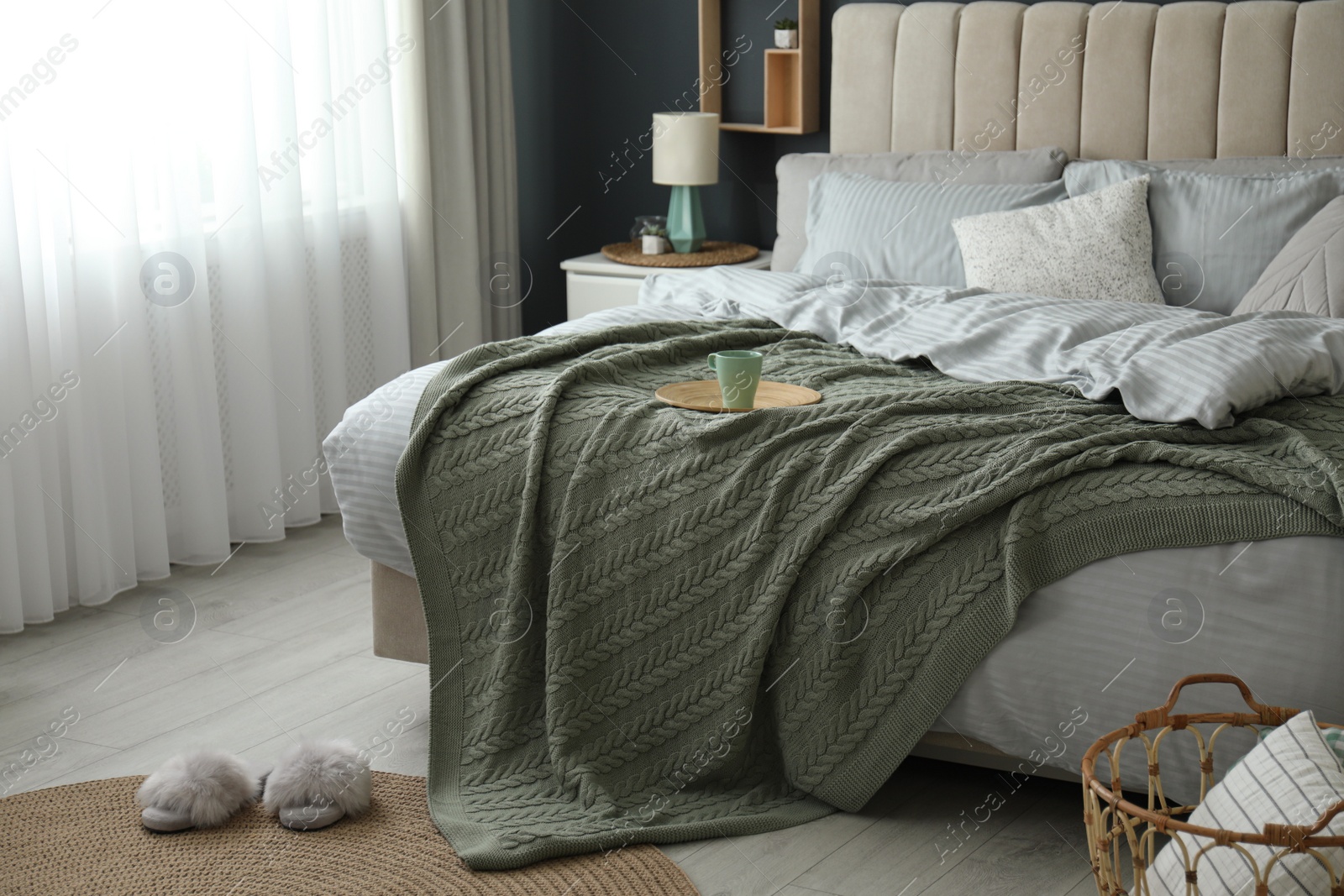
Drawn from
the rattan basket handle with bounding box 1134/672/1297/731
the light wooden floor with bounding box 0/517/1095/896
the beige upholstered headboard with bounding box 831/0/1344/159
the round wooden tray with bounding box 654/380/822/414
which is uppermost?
the beige upholstered headboard with bounding box 831/0/1344/159

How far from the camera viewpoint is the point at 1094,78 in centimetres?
354

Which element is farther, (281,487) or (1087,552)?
(281,487)

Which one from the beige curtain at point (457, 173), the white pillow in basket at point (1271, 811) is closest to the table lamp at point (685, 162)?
the beige curtain at point (457, 173)

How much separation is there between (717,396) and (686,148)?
1.86 m

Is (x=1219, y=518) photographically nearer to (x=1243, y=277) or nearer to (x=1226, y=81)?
(x=1243, y=277)

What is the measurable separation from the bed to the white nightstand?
0.42 meters

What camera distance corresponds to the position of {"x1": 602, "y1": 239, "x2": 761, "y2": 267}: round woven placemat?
394cm

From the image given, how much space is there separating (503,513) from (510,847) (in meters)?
0.53

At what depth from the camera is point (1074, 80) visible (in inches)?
141

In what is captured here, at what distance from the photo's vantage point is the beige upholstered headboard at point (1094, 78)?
130 inches

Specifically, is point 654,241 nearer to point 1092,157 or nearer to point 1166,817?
point 1092,157

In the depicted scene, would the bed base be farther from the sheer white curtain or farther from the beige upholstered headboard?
the beige upholstered headboard

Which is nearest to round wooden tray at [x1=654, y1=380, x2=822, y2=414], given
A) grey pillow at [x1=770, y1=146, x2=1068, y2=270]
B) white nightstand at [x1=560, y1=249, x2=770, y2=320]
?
grey pillow at [x1=770, y1=146, x2=1068, y2=270]

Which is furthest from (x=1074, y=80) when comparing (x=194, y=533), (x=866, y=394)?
(x=194, y=533)
